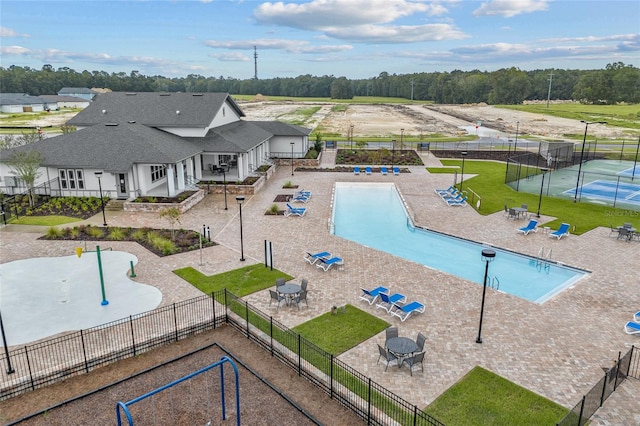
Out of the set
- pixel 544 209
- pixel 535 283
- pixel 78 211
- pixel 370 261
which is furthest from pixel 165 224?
pixel 544 209

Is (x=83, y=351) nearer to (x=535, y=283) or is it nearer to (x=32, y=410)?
(x=32, y=410)

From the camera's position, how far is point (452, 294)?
708 inches

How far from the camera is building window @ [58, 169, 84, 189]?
3241cm

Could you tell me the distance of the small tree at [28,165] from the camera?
3001 centimetres

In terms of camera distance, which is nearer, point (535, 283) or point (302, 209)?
point (535, 283)

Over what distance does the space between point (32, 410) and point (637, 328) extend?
61.8 ft

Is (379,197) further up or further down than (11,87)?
further down

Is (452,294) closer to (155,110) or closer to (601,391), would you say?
(601,391)

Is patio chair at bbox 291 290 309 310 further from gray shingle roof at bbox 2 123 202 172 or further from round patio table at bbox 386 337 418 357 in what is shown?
gray shingle roof at bbox 2 123 202 172

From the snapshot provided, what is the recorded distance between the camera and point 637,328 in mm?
14805

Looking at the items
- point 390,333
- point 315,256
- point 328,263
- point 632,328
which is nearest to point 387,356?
point 390,333

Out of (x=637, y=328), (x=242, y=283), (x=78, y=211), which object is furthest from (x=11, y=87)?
(x=637, y=328)

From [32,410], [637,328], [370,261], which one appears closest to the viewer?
[32,410]

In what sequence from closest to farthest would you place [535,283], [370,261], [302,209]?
[535,283] → [370,261] → [302,209]
